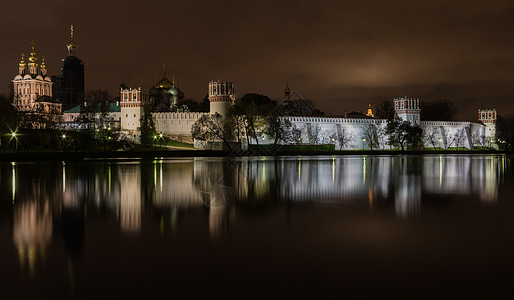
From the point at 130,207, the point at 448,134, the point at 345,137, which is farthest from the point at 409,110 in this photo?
the point at 130,207

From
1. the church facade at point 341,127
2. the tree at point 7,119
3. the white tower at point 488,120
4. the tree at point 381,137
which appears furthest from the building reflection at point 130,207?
the white tower at point 488,120

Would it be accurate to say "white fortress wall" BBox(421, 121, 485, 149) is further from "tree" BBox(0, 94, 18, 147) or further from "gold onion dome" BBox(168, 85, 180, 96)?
"tree" BBox(0, 94, 18, 147)

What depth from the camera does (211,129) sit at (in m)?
48.4

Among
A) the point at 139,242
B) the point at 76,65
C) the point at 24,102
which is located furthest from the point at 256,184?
the point at 76,65

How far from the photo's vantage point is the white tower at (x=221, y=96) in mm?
58375

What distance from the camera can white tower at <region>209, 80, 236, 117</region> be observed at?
192 ft

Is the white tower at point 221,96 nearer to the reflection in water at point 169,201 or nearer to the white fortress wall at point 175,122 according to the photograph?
the white fortress wall at point 175,122

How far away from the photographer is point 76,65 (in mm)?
150750

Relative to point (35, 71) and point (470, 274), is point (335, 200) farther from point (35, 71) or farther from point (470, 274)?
point (35, 71)

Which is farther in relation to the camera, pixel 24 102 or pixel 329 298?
pixel 24 102

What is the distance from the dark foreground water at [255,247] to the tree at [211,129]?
37.8m

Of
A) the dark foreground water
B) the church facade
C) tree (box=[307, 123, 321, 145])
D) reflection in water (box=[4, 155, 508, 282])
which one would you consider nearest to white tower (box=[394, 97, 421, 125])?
the church facade

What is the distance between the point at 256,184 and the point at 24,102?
76781mm

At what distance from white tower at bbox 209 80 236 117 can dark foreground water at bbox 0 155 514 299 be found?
48.2 meters
